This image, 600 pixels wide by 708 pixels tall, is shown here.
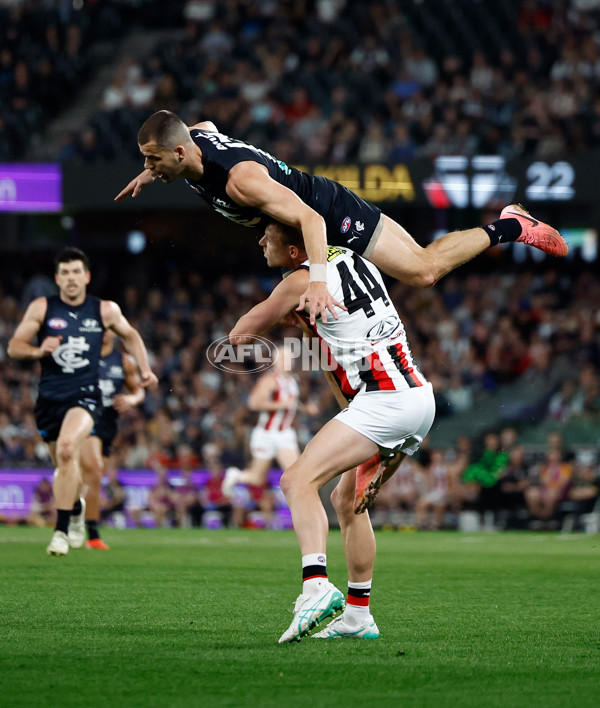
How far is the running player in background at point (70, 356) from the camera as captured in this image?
10.0 meters

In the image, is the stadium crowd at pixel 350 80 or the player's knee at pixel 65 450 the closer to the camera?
the player's knee at pixel 65 450

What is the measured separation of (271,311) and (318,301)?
1.09 ft

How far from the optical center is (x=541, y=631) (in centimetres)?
577

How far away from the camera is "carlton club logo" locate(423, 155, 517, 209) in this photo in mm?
18641

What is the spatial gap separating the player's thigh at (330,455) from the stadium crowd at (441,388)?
10464mm

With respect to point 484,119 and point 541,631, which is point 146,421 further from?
point 541,631

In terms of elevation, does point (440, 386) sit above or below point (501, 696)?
above

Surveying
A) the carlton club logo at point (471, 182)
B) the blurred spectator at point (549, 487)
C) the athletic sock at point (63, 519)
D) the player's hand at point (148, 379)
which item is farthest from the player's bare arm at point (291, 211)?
the carlton club logo at point (471, 182)

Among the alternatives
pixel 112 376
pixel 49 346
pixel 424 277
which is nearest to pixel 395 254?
pixel 424 277

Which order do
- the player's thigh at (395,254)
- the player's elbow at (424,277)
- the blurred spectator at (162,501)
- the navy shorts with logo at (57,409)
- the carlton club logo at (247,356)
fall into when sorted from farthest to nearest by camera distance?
the blurred spectator at (162,501)
the carlton club logo at (247,356)
the navy shorts with logo at (57,409)
the player's elbow at (424,277)
the player's thigh at (395,254)

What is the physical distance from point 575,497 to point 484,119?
6.97m

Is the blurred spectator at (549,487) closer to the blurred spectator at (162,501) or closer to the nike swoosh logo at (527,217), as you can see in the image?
the blurred spectator at (162,501)

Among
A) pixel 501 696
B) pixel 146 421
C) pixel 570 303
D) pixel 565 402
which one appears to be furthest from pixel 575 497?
pixel 501 696

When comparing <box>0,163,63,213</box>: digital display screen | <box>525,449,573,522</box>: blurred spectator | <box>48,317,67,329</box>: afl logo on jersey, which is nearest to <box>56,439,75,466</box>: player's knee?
<box>48,317,67,329</box>: afl logo on jersey
